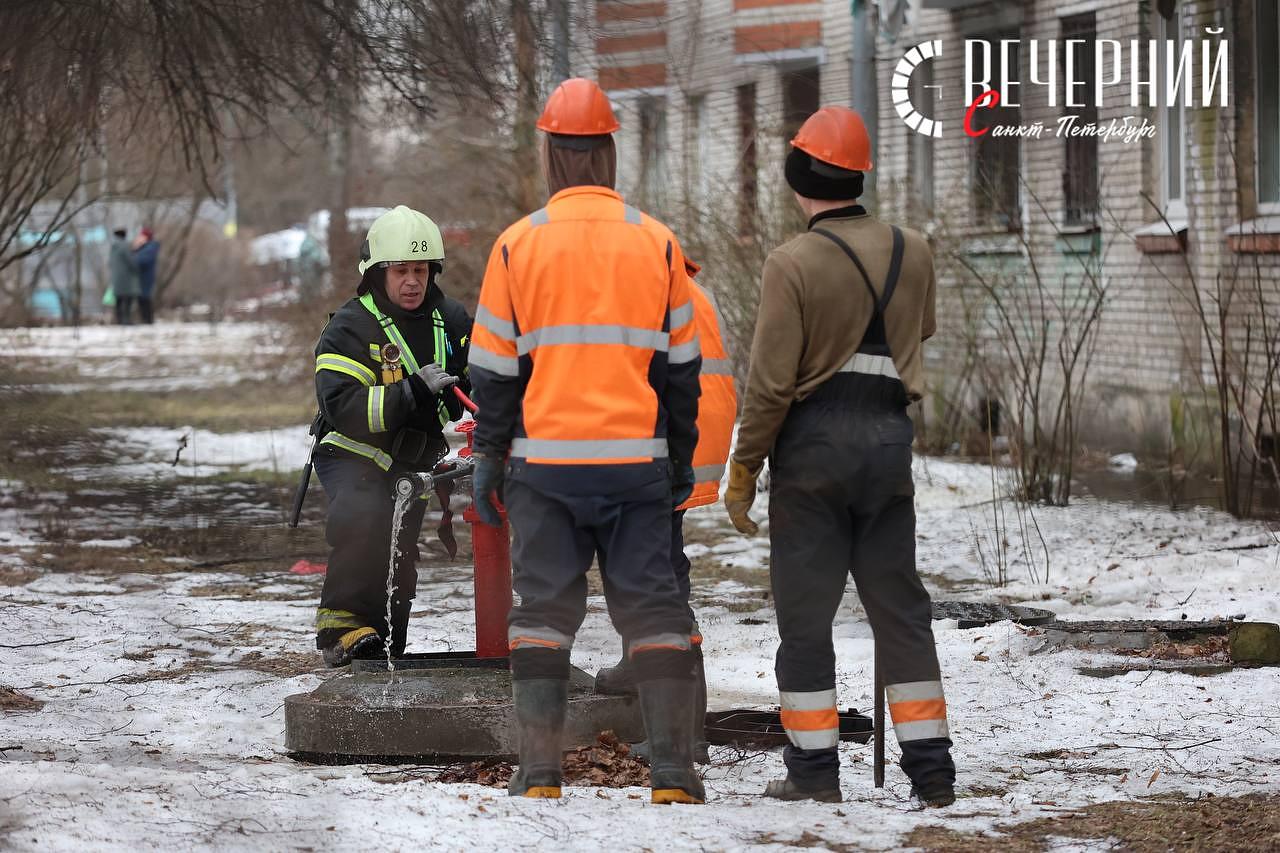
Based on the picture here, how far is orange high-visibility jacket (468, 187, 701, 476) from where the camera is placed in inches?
171

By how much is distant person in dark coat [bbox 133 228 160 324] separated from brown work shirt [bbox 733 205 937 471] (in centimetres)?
2770

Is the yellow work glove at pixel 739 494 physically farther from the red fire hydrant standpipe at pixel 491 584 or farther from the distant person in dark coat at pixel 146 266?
the distant person in dark coat at pixel 146 266

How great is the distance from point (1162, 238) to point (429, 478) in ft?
30.3

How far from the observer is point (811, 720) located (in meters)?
4.59

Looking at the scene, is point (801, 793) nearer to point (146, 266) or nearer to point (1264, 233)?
point (1264, 233)

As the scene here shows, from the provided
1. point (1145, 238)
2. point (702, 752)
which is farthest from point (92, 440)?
point (702, 752)

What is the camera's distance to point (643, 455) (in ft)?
14.4

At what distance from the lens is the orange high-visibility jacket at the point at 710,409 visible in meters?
5.02

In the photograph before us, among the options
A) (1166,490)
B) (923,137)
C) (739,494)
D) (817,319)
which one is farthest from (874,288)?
(923,137)

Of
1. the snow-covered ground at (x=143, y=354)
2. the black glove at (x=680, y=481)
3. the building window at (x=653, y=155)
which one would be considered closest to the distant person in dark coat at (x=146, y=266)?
the snow-covered ground at (x=143, y=354)

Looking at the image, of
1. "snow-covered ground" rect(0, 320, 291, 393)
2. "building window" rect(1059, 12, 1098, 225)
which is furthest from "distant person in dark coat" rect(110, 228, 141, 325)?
"building window" rect(1059, 12, 1098, 225)

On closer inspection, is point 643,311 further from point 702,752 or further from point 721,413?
point 702,752

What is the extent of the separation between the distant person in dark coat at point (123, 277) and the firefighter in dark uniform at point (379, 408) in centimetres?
2545

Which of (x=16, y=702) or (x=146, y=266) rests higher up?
(x=146, y=266)
